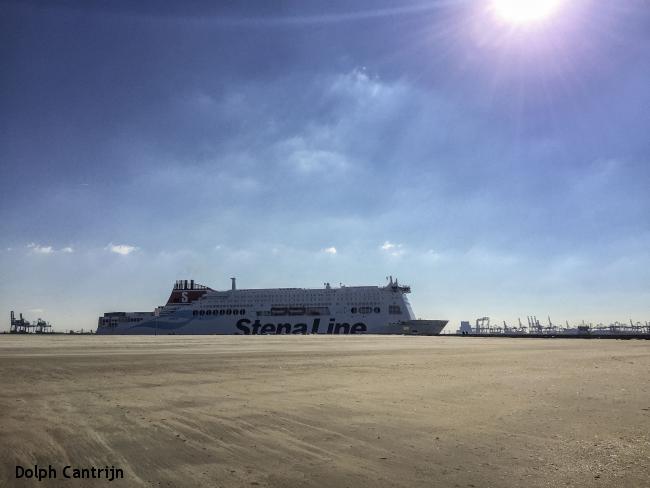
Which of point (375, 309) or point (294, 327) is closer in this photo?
point (375, 309)

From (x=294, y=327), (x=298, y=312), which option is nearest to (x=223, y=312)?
(x=294, y=327)

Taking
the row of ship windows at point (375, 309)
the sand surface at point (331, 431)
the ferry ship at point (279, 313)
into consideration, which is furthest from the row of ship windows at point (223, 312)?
the sand surface at point (331, 431)

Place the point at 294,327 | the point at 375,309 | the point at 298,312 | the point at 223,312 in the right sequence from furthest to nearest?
the point at 223,312 → the point at 298,312 → the point at 294,327 → the point at 375,309

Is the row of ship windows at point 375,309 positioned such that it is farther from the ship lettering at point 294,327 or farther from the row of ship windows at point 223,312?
the row of ship windows at point 223,312

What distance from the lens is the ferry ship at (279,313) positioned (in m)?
89.5

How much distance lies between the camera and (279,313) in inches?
3748

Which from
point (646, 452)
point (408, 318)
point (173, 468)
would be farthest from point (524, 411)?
point (408, 318)

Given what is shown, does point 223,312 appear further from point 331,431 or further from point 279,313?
point 331,431

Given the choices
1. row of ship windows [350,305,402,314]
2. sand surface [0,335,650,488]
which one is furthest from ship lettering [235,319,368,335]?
sand surface [0,335,650,488]

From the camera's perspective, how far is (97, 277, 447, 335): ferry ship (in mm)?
89500

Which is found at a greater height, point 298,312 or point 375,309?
point 375,309

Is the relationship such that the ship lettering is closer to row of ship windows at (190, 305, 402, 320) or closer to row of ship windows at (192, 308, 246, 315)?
row of ship windows at (192, 308, 246, 315)

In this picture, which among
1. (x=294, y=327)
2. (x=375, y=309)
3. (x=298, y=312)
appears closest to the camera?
(x=375, y=309)

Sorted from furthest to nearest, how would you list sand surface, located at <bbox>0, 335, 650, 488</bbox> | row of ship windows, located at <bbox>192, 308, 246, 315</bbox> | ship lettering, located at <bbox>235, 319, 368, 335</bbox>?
row of ship windows, located at <bbox>192, 308, 246, 315</bbox> < ship lettering, located at <bbox>235, 319, 368, 335</bbox> < sand surface, located at <bbox>0, 335, 650, 488</bbox>
